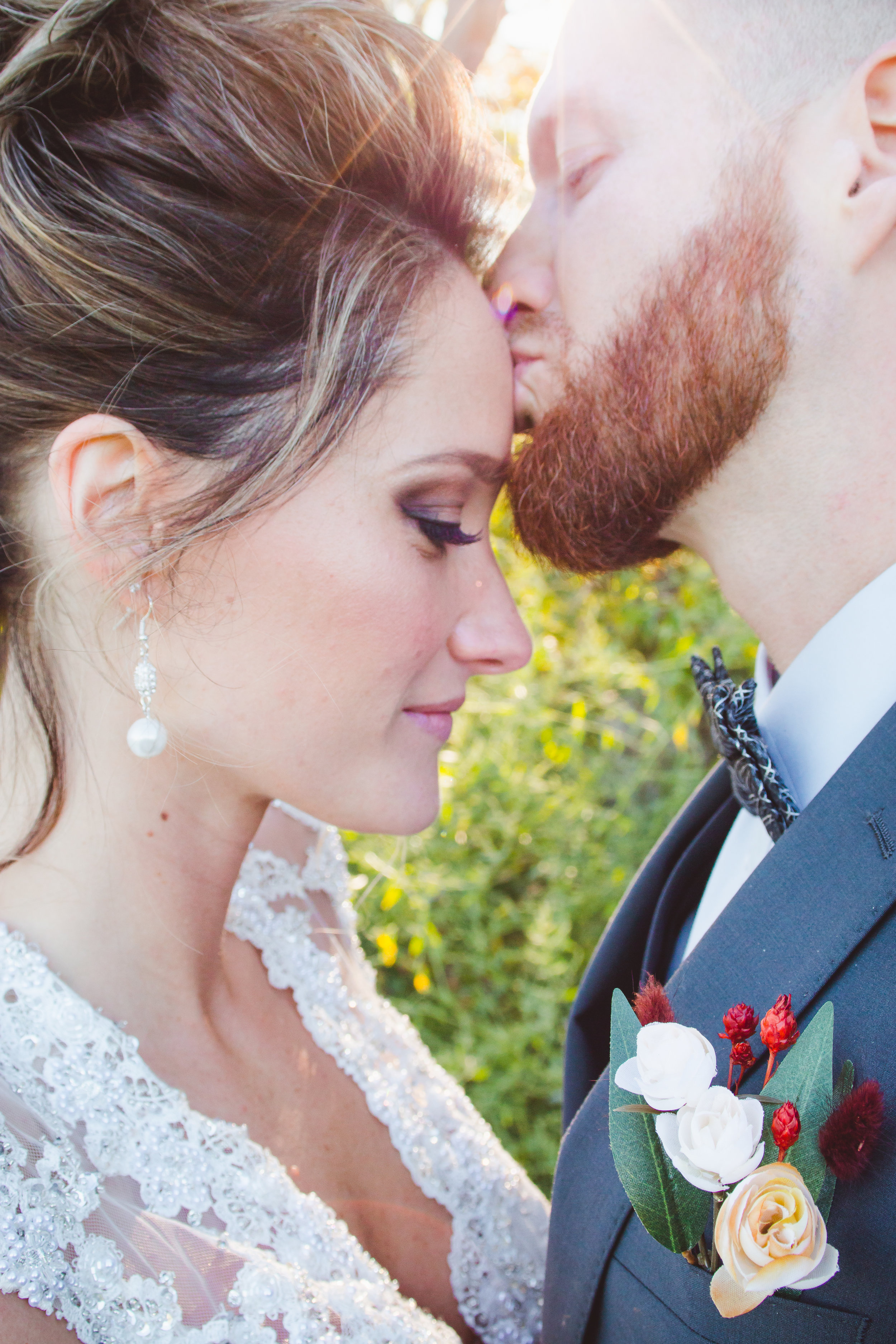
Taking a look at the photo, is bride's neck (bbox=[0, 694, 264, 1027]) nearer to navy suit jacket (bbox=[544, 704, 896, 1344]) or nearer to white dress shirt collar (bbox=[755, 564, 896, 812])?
navy suit jacket (bbox=[544, 704, 896, 1344])

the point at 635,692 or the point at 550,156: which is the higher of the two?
the point at 550,156

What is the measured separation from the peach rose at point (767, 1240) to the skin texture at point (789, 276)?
1182mm

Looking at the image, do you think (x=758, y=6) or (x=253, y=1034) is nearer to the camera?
(x=758, y=6)

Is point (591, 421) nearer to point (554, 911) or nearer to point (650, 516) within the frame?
point (650, 516)

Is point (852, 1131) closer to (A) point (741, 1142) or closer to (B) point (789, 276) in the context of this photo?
(A) point (741, 1142)

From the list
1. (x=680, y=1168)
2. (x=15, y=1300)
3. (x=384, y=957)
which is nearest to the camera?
(x=680, y=1168)

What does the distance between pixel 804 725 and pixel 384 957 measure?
217 cm

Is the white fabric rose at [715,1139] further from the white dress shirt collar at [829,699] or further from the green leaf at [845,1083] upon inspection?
the white dress shirt collar at [829,699]

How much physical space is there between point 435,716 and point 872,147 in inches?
54.7

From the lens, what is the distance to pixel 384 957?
3564 mm

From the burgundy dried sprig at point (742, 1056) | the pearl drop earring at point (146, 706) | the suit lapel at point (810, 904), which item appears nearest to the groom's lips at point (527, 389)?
the pearl drop earring at point (146, 706)

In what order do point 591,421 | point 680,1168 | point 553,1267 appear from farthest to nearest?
point 591,421
point 553,1267
point 680,1168

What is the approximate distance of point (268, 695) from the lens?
5.90ft

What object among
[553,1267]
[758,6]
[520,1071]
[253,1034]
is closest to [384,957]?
[520,1071]
